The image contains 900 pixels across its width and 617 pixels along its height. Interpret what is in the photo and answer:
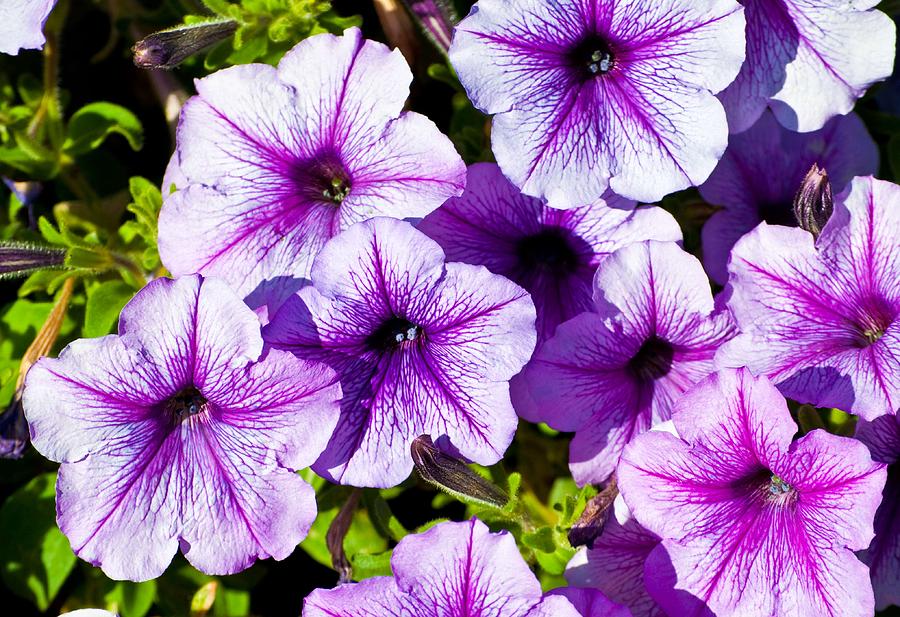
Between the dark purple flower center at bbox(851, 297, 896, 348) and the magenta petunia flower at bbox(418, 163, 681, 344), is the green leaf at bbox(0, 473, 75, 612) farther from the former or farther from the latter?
the dark purple flower center at bbox(851, 297, 896, 348)

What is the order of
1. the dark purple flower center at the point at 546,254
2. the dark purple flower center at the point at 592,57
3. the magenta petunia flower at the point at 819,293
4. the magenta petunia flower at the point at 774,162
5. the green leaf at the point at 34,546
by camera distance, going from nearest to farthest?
the magenta petunia flower at the point at 819,293, the dark purple flower center at the point at 592,57, the dark purple flower center at the point at 546,254, the magenta petunia flower at the point at 774,162, the green leaf at the point at 34,546

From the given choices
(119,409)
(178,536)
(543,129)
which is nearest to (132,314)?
(119,409)

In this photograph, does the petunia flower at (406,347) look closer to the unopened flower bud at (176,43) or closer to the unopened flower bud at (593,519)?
the unopened flower bud at (593,519)

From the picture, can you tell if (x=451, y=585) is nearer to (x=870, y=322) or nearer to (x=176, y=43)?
(x=870, y=322)

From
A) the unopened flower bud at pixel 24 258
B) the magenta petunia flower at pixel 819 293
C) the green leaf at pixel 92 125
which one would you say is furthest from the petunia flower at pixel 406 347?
the green leaf at pixel 92 125

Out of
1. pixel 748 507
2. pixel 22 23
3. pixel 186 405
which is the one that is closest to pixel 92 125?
pixel 22 23

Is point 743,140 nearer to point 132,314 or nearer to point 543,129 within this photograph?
point 543,129
